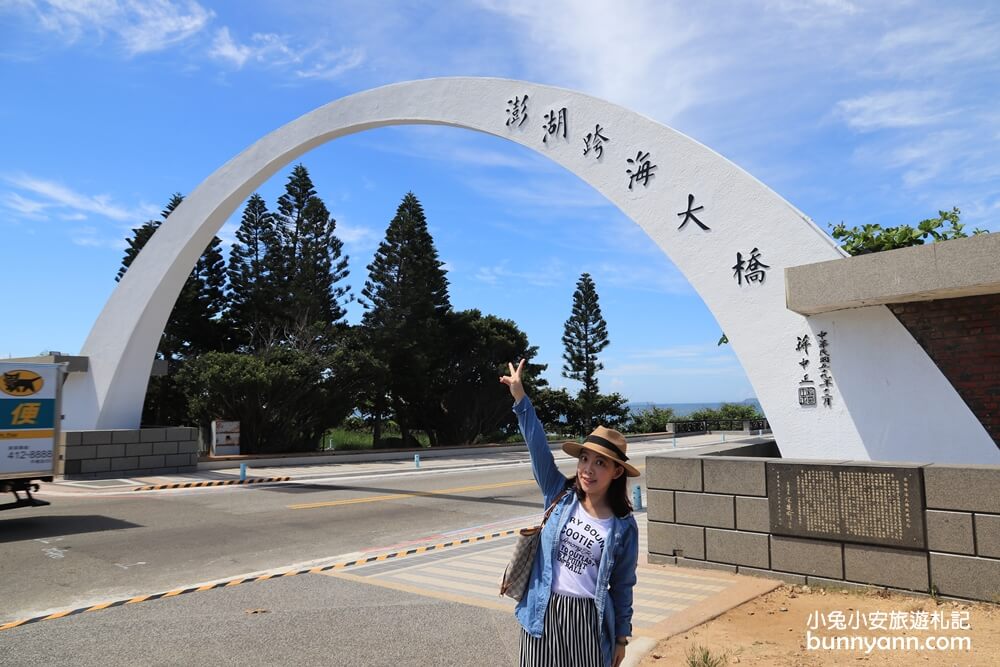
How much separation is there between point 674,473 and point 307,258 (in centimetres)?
2546

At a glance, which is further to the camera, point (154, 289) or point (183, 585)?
point (154, 289)

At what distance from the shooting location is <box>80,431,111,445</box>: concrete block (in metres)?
16.8

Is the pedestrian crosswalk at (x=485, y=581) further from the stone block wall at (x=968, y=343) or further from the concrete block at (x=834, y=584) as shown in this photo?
the stone block wall at (x=968, y=343)

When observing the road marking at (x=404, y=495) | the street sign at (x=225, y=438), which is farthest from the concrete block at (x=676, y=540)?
the street sign at (x=225, y=438)

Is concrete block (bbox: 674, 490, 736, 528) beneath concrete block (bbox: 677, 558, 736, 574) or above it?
above

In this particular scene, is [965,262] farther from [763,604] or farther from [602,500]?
[602,500]

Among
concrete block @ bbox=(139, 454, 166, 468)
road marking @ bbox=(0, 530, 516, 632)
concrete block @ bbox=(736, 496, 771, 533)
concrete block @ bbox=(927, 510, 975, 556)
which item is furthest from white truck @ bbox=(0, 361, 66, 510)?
concrete block @ bbox=(927, 510, 975, 556)

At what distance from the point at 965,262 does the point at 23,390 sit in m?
12.3

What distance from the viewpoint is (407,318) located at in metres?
30.8

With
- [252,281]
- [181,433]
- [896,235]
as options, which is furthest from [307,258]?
[896,235]

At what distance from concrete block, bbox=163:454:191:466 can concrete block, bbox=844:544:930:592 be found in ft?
55.8

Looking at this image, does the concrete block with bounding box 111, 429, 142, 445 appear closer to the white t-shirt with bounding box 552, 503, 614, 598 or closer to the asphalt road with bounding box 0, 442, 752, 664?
the asphalt road with bounding box 0, 442, 752, 664

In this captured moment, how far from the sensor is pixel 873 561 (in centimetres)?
576

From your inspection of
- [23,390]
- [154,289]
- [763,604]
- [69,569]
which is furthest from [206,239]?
[763,604]
